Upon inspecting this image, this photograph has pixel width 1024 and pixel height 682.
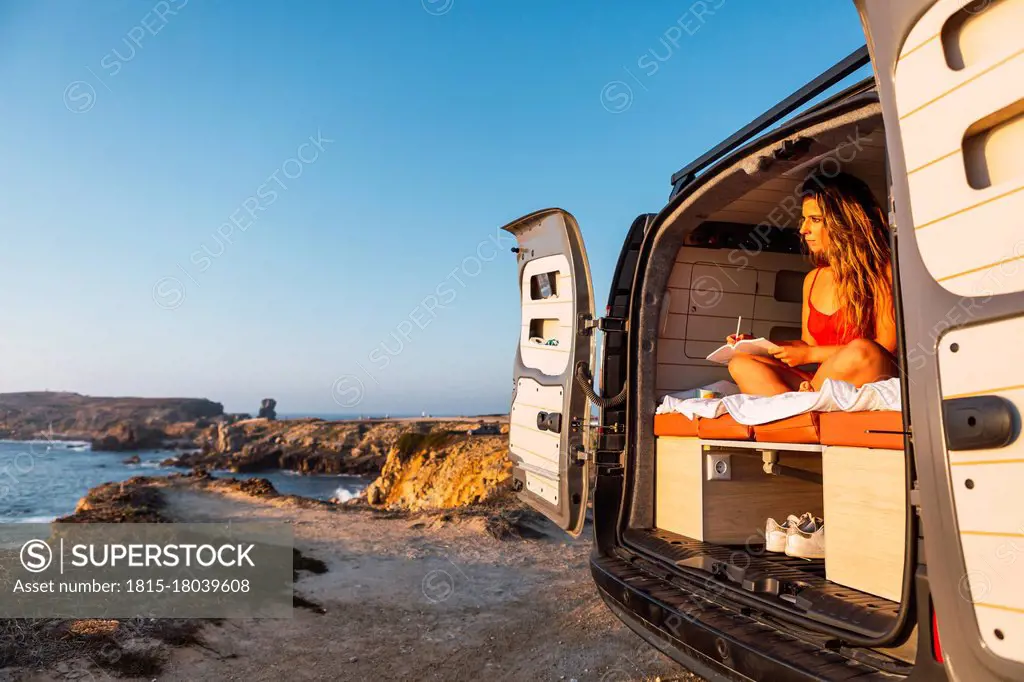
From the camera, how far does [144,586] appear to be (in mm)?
5395

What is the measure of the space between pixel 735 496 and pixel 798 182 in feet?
6.36

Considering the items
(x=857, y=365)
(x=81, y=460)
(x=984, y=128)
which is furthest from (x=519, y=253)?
(x=81, y=460)

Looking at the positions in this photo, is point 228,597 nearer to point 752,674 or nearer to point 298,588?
point 298,588

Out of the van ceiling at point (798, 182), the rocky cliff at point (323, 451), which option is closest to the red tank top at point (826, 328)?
the van ceiling at point (798, 182)

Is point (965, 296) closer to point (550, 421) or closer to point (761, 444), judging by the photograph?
point (761, 444)

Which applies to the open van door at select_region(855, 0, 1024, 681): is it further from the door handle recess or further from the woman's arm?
the woman's arm

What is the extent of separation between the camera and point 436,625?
5035 millimetres

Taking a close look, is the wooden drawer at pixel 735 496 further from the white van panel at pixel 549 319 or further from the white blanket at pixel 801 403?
the white van panel at pixel 549 319

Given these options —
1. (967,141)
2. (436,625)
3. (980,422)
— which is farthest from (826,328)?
(436,625)

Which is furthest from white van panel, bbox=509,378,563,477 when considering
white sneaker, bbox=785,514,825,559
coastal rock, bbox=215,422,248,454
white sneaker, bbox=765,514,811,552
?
coastal rock, bbox=215,422,248,454

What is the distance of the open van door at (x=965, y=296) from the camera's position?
170 cm

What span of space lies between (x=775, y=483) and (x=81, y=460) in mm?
42654

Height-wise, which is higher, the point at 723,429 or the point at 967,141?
the point at 967,141

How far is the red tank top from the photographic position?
13.0 ft
